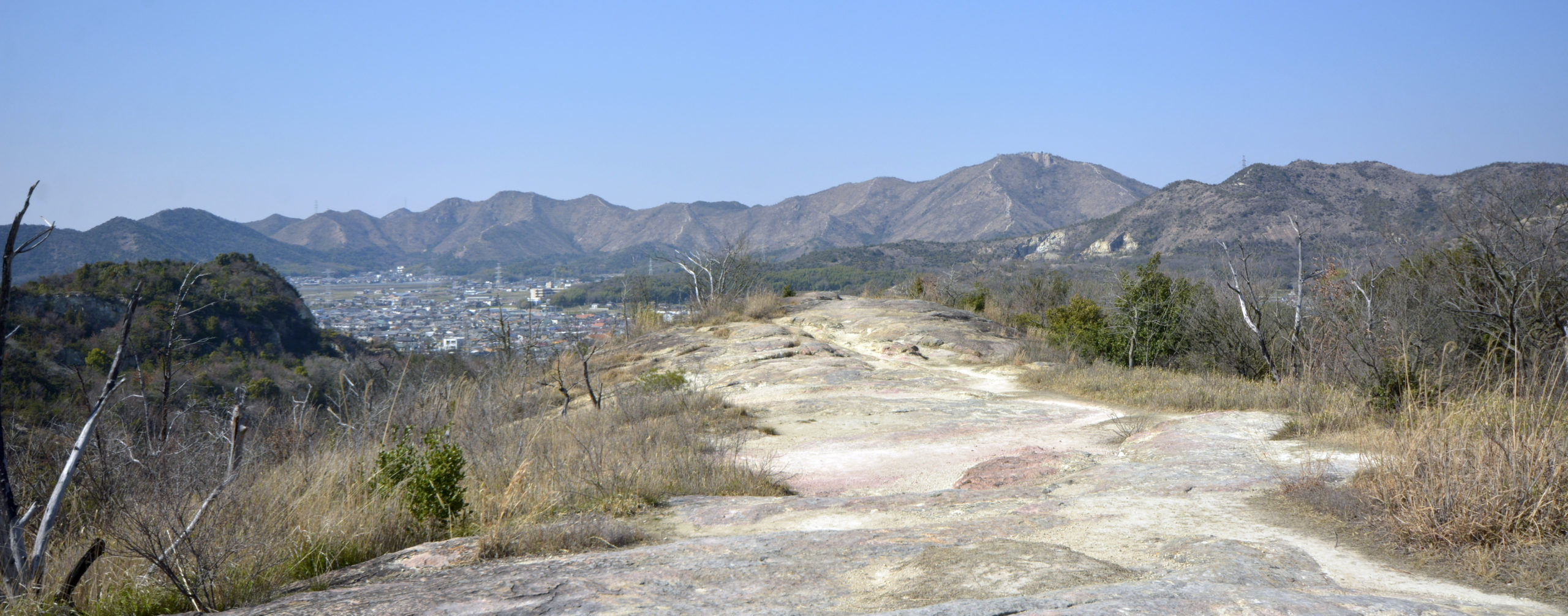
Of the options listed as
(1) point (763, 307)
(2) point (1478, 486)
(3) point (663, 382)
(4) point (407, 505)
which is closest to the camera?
(2) point (1478, 486)

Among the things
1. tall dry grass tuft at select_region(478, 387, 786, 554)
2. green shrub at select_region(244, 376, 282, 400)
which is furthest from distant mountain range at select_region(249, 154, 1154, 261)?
tall dry grass tuft at select_region(478, 387, 786, 554)

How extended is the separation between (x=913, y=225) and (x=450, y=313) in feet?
481

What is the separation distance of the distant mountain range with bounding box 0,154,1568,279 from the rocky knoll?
11073 mm

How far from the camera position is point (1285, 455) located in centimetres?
695

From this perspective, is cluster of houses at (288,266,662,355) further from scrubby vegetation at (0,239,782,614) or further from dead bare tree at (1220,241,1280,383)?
dead bare tree at (1220,241,1280,383)

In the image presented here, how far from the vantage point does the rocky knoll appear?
3471mm

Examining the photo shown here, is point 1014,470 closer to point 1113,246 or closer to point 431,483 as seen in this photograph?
point 431,483

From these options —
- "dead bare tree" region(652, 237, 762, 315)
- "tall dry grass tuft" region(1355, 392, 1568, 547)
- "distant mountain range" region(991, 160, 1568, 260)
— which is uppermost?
"distant mountain range" region(991, 160, 1568, 260)

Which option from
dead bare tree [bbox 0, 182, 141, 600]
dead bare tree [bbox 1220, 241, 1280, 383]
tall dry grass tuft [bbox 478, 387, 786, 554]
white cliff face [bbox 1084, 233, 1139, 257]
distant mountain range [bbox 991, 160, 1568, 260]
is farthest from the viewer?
white cliff face [bbox 1084, 233, 1139, 257]

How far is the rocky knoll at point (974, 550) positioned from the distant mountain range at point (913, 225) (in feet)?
36.3

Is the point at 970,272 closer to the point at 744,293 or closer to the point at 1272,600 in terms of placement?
the point at 744,293

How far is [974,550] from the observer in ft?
13.9

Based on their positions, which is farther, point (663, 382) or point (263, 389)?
point (263, 389)

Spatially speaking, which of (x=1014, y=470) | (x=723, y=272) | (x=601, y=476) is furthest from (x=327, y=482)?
(x=723, y=272)
